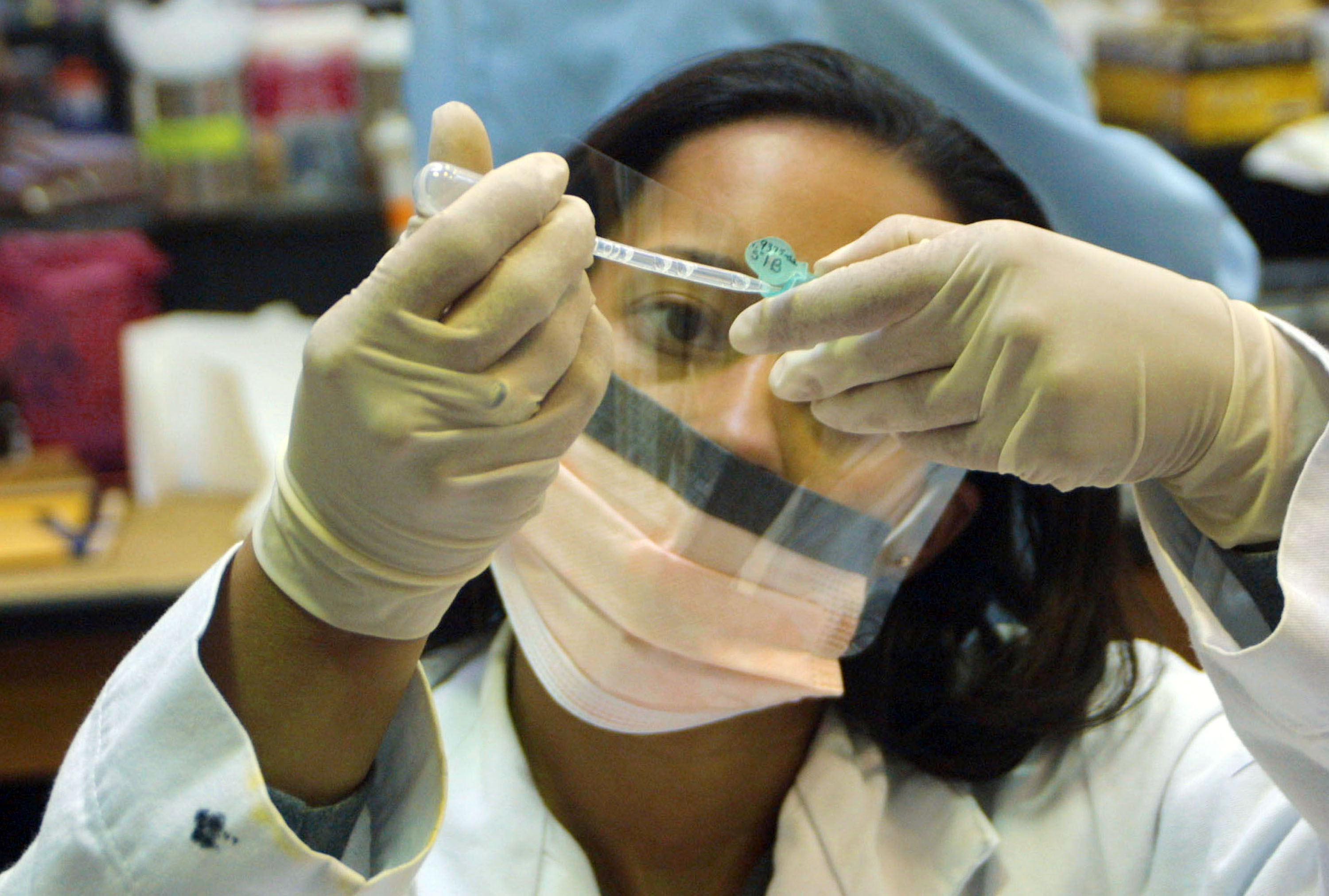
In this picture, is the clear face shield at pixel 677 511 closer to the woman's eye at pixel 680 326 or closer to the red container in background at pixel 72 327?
the woman's eye at pixel 680 326

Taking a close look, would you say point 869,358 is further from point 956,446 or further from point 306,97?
point 306,97

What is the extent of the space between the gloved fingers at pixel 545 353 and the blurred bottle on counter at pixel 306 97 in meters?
2.05

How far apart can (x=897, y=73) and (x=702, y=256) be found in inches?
42.0

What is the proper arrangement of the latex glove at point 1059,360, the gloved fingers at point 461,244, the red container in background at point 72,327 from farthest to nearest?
the red container in background at point 72,327, the latex glove at point 1059,360, the gloved fingers at point 461,244

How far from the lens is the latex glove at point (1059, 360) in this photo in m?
0.83

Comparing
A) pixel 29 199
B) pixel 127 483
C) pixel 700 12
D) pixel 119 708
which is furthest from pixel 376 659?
pixel 29 199

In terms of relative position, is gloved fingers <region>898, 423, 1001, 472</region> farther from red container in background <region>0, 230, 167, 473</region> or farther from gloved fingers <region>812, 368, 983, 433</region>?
red container in background <region>0, 230, 167, 473</region>

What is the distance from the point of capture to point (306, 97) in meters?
2.61

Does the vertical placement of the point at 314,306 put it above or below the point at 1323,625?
below

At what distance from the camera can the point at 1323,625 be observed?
812mm

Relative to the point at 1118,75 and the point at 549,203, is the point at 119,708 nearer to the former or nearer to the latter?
the point at 549,203

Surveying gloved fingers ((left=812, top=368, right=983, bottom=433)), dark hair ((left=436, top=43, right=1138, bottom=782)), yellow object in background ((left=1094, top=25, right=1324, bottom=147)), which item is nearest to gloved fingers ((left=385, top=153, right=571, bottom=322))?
gloved fingers ((left=812, top=368, right=983, bottom=433))

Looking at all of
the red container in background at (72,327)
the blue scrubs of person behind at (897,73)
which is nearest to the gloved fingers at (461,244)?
the blue scrubs of person behind at (897,73)

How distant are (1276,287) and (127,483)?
8.50 ft
